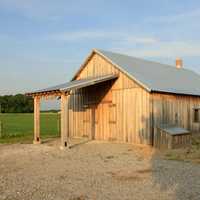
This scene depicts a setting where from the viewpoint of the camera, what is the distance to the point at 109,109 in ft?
62.7

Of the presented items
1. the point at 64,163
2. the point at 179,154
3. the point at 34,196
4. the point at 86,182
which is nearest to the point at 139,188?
the point at 86,182

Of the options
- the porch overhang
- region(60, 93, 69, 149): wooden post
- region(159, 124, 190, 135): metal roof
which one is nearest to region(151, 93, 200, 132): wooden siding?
region(159, 124, 190, 135): metal roof

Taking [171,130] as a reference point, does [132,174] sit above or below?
below

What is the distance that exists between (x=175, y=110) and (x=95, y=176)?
408 inches

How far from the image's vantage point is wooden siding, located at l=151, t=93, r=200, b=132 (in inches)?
672

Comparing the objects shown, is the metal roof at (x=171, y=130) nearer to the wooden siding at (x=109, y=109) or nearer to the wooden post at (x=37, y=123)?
the wooden siding at (x=109, y=109)

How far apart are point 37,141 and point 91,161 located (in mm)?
7250

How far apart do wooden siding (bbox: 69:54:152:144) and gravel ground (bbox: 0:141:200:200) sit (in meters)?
2.95

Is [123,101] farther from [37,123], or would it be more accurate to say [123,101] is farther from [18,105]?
[18,105]

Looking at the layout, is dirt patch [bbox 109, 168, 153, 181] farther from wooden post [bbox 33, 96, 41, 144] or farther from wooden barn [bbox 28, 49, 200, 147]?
wooden post [bbox 33, 96, 41, 144]

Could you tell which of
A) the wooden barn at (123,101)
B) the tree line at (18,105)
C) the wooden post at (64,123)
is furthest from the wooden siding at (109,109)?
the tree line at (18,105)

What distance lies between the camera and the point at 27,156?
13547 millimetres

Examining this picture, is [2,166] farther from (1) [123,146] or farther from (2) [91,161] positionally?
(1) [123,146]

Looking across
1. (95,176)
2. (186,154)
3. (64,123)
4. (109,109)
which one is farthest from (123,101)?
(95,176)
